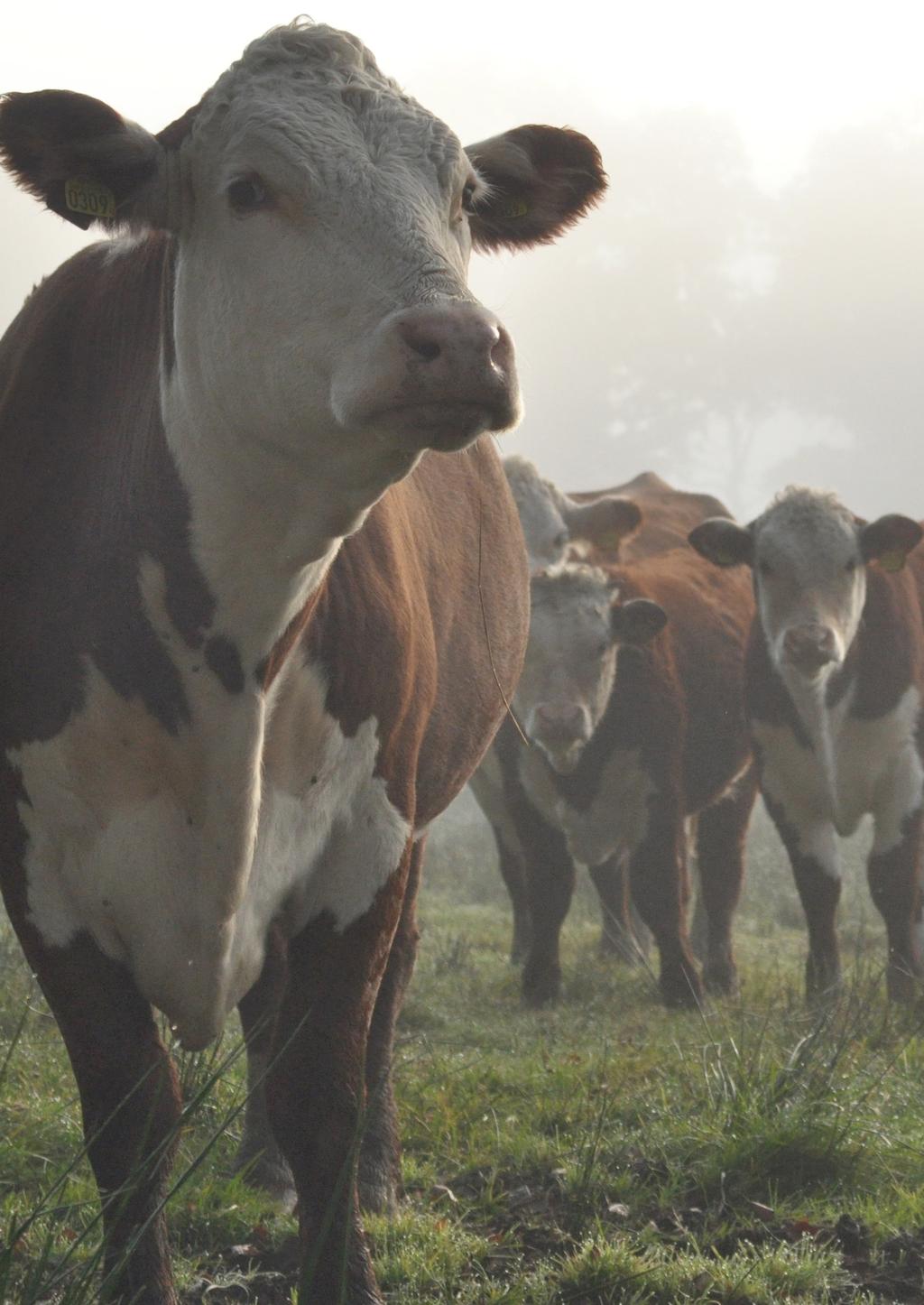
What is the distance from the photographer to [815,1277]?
3.98m

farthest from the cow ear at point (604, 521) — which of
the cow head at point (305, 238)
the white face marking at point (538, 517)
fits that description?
the cow head at point (305, 238)

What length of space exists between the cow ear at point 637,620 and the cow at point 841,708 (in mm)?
604

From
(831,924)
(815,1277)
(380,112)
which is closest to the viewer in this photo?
(380,112)

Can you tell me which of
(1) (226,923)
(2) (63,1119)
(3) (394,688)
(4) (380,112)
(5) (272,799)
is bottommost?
(2) (63,1119)

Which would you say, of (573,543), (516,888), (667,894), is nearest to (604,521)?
(573,543)

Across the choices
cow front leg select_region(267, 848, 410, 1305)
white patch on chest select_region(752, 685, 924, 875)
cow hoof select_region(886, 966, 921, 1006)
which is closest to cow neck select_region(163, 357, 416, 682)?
cow front leg select_region(267, 848, 410, 1305)

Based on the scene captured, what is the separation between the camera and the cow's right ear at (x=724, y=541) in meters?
9.48

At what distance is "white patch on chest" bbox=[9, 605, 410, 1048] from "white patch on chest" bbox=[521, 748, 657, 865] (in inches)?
234

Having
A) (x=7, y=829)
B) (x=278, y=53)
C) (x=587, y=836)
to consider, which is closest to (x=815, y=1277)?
(x=7, y=829)

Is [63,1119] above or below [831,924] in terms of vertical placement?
below

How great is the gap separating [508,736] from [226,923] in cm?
642

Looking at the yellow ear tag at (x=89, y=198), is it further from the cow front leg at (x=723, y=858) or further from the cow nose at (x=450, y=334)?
the cow front leg at (x=723, y=858)

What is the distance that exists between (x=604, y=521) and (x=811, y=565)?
336 cm

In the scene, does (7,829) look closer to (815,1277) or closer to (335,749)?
(335,749)
